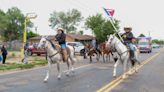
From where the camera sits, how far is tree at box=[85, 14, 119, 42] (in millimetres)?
79750

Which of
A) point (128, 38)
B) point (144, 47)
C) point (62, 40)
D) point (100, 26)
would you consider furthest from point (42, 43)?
point (100, 26)

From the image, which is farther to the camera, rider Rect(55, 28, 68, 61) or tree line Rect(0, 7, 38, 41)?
tree line Rect(0, 7, 38, 41)

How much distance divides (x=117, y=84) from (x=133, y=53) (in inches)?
173

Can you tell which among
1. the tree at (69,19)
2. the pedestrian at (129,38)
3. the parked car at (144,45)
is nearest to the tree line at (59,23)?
the tree at (69,19)

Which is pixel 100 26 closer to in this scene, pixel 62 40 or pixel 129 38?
pixel 129 38

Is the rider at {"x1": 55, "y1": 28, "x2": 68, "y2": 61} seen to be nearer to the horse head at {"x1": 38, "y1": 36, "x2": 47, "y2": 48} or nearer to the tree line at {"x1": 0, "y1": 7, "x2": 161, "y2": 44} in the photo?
the horse head at {"x1": 38, "y1": 36, "x2": 47, "y2": 48}

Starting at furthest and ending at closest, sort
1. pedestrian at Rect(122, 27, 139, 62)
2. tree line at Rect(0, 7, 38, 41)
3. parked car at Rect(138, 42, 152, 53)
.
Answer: tree line at Rect(0, 7, 38, 41) → parked car at Rect(138, 42, 152, 53) → pedestrian at Rect(122, 27, 139, 62)

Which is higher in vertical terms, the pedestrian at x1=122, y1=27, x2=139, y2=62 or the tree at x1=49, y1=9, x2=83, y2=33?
the tree at x1=49, y1=9, x2=83, y2=33

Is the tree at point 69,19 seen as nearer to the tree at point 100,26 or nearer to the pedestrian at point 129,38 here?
the tree at point 100,26

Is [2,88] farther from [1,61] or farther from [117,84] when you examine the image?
[1,61]

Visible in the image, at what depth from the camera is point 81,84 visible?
1471cm

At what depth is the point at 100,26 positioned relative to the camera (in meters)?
83.9

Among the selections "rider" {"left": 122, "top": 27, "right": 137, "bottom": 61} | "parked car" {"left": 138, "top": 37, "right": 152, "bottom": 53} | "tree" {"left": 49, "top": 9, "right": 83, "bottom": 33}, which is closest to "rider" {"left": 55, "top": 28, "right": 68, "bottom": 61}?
→ "rider" {"left": 122, "top": 27, "right": 137, "bottom": 61}

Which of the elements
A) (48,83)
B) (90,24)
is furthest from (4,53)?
(90,24)
